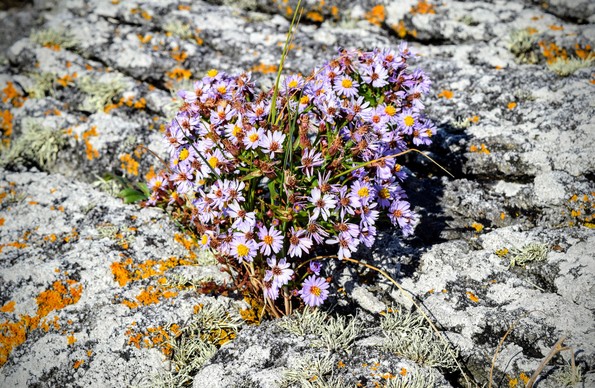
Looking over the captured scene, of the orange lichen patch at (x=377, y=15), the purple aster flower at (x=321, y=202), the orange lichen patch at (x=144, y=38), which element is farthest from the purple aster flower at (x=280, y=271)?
the orange lichen patch at (x=377, y=15)

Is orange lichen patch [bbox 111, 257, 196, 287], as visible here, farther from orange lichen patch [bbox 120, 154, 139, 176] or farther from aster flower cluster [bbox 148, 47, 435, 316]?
orange lichen patch [bbox 120, 154, 139, 176]

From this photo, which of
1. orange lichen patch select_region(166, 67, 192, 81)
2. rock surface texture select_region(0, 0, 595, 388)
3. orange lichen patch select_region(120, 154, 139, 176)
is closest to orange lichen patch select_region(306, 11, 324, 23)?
rock surface texture select_region(0, 0, 595, 388)

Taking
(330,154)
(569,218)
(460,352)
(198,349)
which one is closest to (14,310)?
(198,349)

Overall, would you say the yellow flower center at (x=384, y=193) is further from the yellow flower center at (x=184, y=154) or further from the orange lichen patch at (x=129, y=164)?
the orange lichen patch at (x=129, y=164)

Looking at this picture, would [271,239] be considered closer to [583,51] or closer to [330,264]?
[330,264]

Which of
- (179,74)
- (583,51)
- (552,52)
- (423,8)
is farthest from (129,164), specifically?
(583,51)
